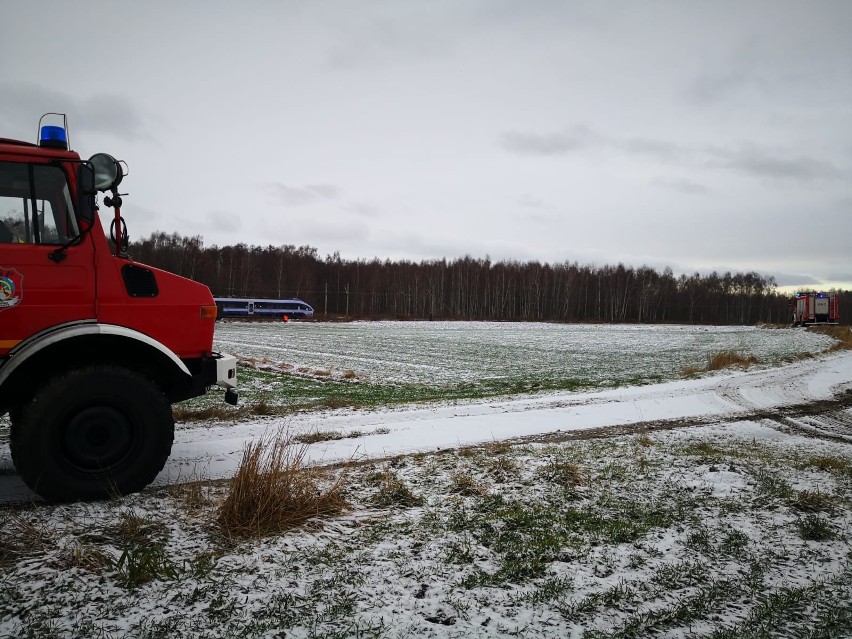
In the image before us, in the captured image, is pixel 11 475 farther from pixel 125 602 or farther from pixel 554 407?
pixel 554 407

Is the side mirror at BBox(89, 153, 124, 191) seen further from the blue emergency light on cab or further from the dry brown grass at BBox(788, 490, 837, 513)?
the dry brown grass at BBox(788, 490, 837, 513)

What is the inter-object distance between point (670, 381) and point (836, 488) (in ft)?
37.3

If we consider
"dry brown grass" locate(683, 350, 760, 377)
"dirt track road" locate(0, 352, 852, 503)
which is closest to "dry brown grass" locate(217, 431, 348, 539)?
"dirt track road" locate(0, 352, 852, 503)

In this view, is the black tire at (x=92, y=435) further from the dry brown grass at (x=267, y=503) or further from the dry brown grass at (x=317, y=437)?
the dry brown grass at (x=317, y=437)

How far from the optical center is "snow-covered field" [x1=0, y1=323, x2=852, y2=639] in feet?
10.9

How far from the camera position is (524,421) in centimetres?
1013

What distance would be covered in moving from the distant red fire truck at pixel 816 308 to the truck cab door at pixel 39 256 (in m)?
74.2

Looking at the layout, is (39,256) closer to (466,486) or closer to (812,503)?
(466,486)

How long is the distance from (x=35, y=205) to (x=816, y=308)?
74930 millimetres

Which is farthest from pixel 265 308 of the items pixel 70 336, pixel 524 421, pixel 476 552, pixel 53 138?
pixel 476 552

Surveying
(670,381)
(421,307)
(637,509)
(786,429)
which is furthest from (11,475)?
(421,307)

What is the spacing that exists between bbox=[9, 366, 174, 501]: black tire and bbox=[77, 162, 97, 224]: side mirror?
5.06ft

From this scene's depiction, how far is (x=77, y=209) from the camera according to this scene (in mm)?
5109

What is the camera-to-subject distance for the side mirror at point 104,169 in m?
5.21
